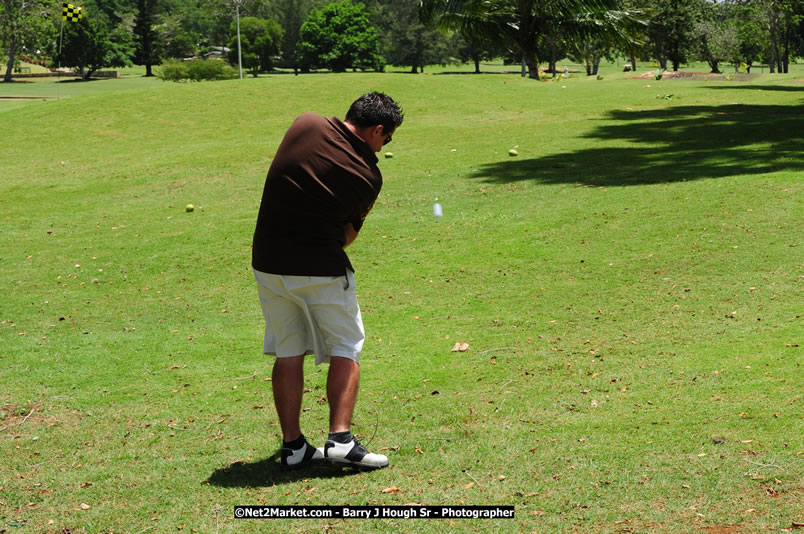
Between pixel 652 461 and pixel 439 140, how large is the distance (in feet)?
Result: 61.6

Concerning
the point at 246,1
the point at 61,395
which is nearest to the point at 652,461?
the point at 61,395

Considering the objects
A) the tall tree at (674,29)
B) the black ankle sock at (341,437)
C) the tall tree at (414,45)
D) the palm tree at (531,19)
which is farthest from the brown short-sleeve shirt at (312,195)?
the tall tree at (414,45)

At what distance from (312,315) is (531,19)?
78.6 feet

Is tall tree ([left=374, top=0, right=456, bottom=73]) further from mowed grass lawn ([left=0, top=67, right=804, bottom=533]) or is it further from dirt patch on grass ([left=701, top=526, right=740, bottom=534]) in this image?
dirt patch on grass ([left=701, top=526, right=740, bottom=534])

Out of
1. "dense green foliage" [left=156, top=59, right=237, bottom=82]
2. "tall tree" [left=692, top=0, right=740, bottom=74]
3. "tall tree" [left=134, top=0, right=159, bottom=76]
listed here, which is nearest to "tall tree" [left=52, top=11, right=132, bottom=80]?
"tall tree" [left=134, top=0, right=159, bottom=76]

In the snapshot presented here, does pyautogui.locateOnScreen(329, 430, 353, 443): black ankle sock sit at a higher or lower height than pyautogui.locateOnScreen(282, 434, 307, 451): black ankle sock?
higher

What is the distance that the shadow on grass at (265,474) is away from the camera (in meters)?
5.04

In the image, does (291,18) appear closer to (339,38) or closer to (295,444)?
(339,38)

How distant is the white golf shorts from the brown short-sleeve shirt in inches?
2.9

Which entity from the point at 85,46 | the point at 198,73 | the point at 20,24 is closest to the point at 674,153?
the point at 198,73

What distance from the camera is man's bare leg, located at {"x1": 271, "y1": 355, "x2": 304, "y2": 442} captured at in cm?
511

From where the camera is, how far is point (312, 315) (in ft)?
16.7

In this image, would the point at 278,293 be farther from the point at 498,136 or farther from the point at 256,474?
the point at 498,136

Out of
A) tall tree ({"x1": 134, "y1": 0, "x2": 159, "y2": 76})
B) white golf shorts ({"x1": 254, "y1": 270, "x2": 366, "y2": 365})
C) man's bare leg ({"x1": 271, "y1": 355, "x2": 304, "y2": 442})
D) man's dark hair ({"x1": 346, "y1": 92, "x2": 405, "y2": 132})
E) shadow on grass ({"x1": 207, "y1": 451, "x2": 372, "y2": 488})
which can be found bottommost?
shadow on grass ({"x1": 207, "y1": 451, "x2": 372, "y2": 488})
